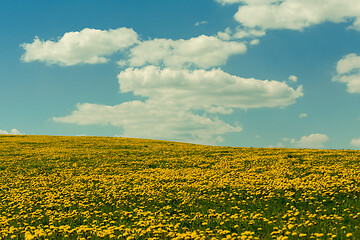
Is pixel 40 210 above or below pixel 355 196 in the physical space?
below

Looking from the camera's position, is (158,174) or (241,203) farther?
(158,174)

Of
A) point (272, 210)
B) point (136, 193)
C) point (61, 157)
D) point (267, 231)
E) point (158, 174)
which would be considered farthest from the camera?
point (61, 157)

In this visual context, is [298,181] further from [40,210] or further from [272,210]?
[40,210]

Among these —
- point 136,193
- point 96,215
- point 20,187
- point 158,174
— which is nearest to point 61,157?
point 20,187

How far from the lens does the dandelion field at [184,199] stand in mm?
10633

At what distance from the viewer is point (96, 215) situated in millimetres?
13125

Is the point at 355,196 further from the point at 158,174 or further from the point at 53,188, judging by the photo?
the point at 53,188

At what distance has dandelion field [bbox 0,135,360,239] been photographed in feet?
34.9

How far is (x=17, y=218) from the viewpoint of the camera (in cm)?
1380

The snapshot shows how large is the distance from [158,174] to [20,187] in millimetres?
8728

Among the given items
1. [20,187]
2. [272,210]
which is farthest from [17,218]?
[272,210]

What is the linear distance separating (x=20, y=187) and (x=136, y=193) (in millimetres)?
8819

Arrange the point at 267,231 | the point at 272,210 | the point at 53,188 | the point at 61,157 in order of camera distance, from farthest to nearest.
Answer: the point at 61,157 < the point at 53,188 < the point at 272,210 < the point at 267,231

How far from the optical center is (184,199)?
50.1 ft
